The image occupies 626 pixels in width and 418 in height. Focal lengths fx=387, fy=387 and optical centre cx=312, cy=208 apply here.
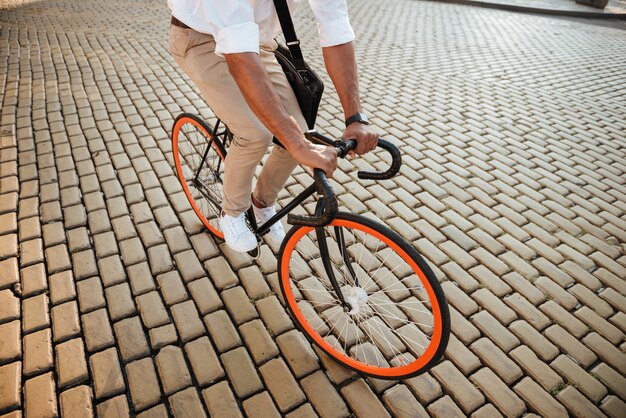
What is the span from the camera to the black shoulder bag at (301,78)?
197 cm

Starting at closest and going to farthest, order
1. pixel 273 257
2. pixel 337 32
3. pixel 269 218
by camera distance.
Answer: pixel 337 32
pixel 269 218
pixel 273 257

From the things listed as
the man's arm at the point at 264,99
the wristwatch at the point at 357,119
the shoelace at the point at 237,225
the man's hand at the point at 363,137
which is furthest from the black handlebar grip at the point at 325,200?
the shoelace at the point at 237,225

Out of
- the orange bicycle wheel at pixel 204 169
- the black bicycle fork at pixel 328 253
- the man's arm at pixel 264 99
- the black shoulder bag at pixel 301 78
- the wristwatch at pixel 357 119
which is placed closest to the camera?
the man's arm at pixel 264 99

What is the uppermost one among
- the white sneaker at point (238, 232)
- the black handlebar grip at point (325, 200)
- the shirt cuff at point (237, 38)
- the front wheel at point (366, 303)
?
the shirt cuff at point (237, 38)

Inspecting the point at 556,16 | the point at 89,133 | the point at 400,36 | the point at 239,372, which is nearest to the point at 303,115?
the point at 239,372

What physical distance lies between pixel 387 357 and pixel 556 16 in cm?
1272

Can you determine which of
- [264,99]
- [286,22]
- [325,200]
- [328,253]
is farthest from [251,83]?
[328,253]

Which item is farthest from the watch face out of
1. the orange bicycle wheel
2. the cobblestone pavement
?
the cobblestone pavement

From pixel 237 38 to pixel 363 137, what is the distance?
0.69 meters

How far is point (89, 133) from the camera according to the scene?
441 centimetres

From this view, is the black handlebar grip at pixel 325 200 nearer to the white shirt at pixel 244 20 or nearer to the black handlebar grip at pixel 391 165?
the black handlebar grip at pixel 391 165

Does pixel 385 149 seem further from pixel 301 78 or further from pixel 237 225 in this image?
pixel 237 225

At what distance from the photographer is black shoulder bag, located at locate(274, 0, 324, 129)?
1967 millimetres

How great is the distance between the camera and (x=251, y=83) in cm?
168
